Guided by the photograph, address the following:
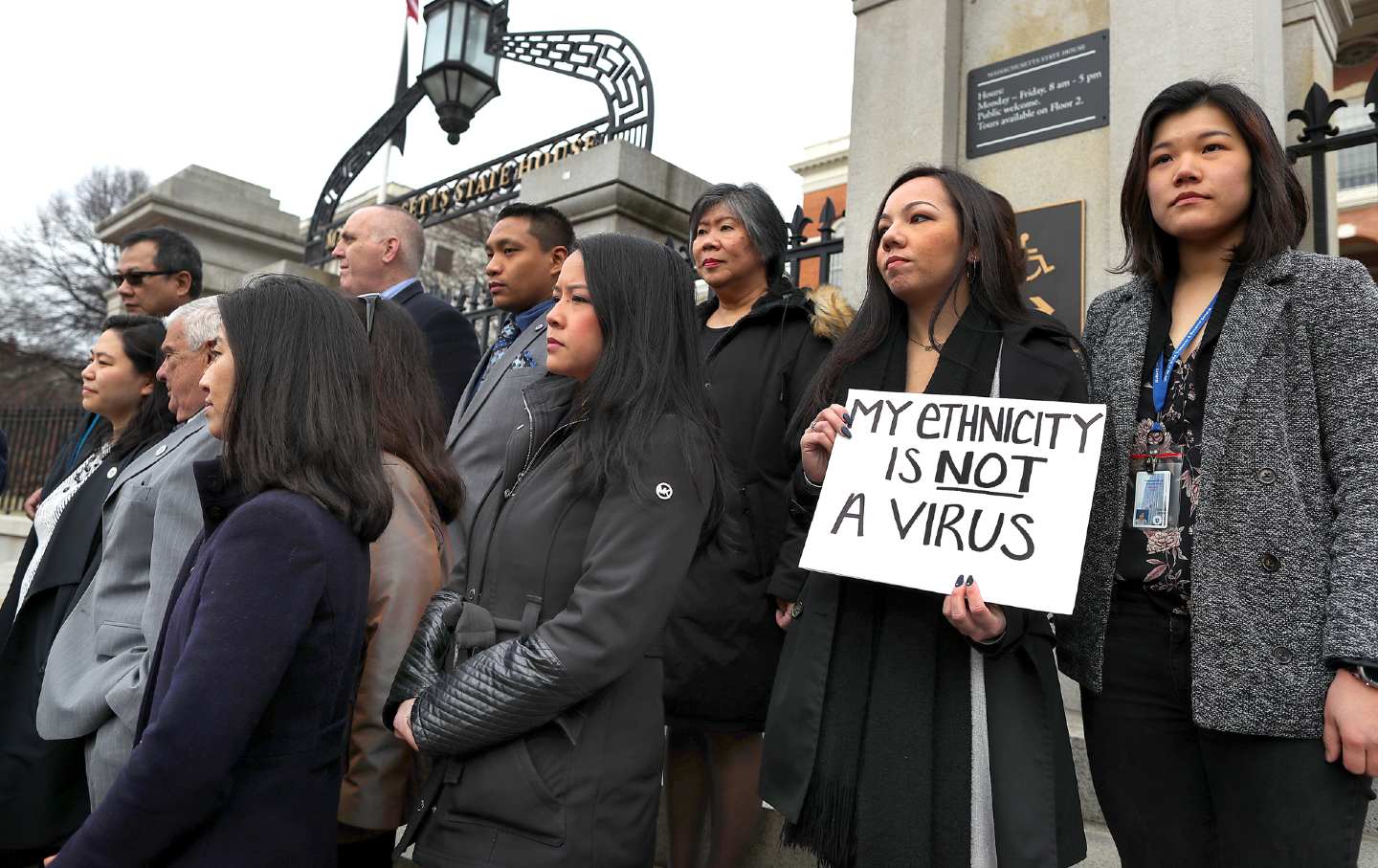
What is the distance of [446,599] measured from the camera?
2.13 meters

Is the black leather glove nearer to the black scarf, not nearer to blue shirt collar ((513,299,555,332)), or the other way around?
the black scarf

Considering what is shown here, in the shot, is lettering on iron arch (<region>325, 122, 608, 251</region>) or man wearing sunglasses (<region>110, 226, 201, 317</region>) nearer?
man wearing sunglasses (<region>110, 226, 201, 317</region>)

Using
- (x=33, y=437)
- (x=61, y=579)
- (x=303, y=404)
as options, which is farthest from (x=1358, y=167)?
(x=33, y=437)

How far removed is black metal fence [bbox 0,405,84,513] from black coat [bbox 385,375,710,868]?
11518 mm

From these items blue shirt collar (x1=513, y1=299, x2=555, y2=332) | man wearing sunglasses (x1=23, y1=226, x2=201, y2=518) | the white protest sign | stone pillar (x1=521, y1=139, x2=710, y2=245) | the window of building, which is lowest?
the white protest sign

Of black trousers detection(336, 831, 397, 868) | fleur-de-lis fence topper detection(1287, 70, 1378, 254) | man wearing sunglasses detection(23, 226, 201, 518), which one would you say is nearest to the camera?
black trousers detection(336, 831, 397, 868)

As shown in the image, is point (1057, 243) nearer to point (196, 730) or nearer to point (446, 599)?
point (446, 599)

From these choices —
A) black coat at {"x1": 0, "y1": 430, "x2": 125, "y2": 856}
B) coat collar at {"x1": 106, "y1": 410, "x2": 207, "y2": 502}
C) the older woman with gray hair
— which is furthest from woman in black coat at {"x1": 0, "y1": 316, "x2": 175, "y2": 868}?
the older woman with gray hair

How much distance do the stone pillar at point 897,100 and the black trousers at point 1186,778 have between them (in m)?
3.21

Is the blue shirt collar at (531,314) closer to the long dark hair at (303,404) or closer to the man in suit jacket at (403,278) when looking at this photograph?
the man in suit jacket at (403,278)

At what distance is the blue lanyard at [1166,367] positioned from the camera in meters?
1.97

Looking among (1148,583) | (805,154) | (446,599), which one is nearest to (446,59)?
(446,599)

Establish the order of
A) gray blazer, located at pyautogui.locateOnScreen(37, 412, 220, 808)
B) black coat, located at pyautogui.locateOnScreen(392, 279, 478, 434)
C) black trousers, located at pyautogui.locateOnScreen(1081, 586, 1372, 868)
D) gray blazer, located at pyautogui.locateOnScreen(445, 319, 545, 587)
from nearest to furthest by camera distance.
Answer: black trousers, located at pyautogui.locateOnScreen(1081, 586, 1372, 868) < gray blazer, located at pyautogui.locateOnScreen(37, 412, 220, 808) < gray blazer, located at pyautogui.locateOnScreen(445, 319, 545, 587) < black coat, located at pyautogui.locateOnScreen(392, 279, 478, 434)

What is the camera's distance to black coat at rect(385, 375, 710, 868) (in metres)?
1.80
